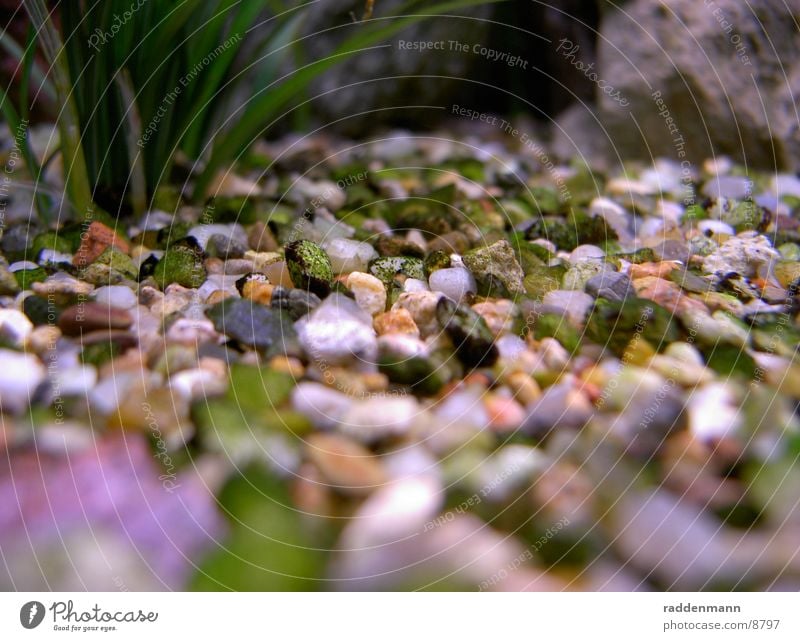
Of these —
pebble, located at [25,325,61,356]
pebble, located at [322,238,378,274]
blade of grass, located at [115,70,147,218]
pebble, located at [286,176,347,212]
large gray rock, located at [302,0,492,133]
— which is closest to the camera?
pebble, located at [25,325,61,356]

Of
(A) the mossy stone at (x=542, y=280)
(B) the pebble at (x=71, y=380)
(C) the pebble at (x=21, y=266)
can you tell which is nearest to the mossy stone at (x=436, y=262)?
(A) the mossy stone at (x=542, y=280)

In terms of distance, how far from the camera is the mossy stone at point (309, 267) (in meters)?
0.87

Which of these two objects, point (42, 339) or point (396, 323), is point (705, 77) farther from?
point (42, 339)

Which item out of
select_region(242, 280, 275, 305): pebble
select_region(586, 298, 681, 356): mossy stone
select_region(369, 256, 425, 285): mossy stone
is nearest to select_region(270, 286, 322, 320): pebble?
select_region(242, 280, 275, 305): pebble

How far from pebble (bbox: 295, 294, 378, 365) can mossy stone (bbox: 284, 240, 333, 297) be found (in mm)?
70

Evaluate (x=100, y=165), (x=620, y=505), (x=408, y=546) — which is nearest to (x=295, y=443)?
(x=408, y=546)

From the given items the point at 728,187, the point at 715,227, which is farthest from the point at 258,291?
the point at 728,187

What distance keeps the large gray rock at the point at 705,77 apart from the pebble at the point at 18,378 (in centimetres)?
132

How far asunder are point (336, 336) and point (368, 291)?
13 centimetres

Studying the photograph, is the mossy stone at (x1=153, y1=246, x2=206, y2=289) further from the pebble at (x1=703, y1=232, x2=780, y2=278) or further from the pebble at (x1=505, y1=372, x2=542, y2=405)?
the pebble at (x1=703, y1=232, x2=780, y2=278)

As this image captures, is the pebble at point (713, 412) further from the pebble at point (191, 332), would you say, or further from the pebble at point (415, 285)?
the pebble at point (191, 332)

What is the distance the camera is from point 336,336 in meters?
0.75

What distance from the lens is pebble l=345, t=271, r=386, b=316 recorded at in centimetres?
84
